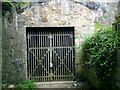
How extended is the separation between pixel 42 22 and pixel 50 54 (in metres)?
1.08

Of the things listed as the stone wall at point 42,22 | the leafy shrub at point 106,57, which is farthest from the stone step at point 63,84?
the leafy shrub at point 106,57

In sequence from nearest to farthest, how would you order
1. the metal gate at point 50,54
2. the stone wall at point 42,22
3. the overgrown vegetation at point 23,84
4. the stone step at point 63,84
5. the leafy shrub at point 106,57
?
the leafy shrub at point 106,57 → the overgrown vegetation at point 23,84 → the stone step at point 63,84 → the stone wall at point 42,22 → the metal gate at point 50,54

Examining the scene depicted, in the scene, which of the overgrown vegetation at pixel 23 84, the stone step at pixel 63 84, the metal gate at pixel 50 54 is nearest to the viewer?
the overgrown vegetation at pixel 23 84

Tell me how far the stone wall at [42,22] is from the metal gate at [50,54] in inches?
7.7

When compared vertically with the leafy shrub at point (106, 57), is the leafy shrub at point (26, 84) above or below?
below

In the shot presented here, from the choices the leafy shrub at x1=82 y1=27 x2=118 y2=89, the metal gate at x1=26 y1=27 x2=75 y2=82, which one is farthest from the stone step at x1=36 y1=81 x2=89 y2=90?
the leafy shrub at x1=82 y1=27 x2=118 y2=89

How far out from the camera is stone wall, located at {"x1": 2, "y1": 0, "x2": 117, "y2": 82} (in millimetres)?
7316

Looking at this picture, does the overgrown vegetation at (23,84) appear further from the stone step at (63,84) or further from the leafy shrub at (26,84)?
the stone step at (63,84)

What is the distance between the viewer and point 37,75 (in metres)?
7.51

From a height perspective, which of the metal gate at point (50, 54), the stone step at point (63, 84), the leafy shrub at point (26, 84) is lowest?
the stone step at point (63, 84)

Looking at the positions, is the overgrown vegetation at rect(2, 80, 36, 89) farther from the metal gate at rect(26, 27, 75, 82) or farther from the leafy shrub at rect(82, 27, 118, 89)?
the leafy shrub at rect(82, 27, 118, 89)

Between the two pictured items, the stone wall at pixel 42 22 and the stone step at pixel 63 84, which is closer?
the stone step at pixel 63 84

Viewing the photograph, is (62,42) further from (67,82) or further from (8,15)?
(8,15)

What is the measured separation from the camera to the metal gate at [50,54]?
24.5 ft
